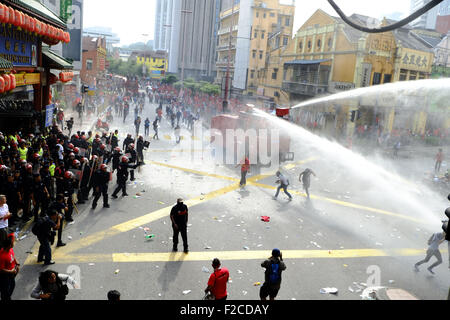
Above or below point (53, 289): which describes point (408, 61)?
above

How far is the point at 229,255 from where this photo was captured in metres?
8.61

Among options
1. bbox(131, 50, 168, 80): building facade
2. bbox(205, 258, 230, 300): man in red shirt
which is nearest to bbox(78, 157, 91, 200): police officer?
bbox(205, 258, 230, 300): man in red shirt

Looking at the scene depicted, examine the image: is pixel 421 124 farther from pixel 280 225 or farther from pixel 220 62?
pixel 220 62

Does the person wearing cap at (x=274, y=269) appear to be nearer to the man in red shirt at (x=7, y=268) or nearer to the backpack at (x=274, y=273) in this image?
the backpack at (x=274, y=273)

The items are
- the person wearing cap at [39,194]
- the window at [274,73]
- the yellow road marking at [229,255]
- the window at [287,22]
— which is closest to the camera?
the yellow road marking at [229,255]

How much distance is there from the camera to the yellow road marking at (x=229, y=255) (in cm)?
792

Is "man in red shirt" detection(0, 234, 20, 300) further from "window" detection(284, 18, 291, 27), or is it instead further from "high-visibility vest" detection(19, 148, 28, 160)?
"window" detection(284, 18, 291, 27)

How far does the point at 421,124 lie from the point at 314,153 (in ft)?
56.4

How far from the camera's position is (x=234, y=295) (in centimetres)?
691

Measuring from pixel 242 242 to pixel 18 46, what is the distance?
10.4 m

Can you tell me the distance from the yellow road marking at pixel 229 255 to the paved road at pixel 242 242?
0.02 m

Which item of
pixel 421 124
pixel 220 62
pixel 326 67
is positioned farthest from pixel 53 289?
pixel 220 62

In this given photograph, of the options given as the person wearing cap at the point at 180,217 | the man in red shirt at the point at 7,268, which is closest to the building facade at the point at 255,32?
the person wearing cap at the point at 180,217

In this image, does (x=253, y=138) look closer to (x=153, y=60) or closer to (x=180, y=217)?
(x=180, y=217)
